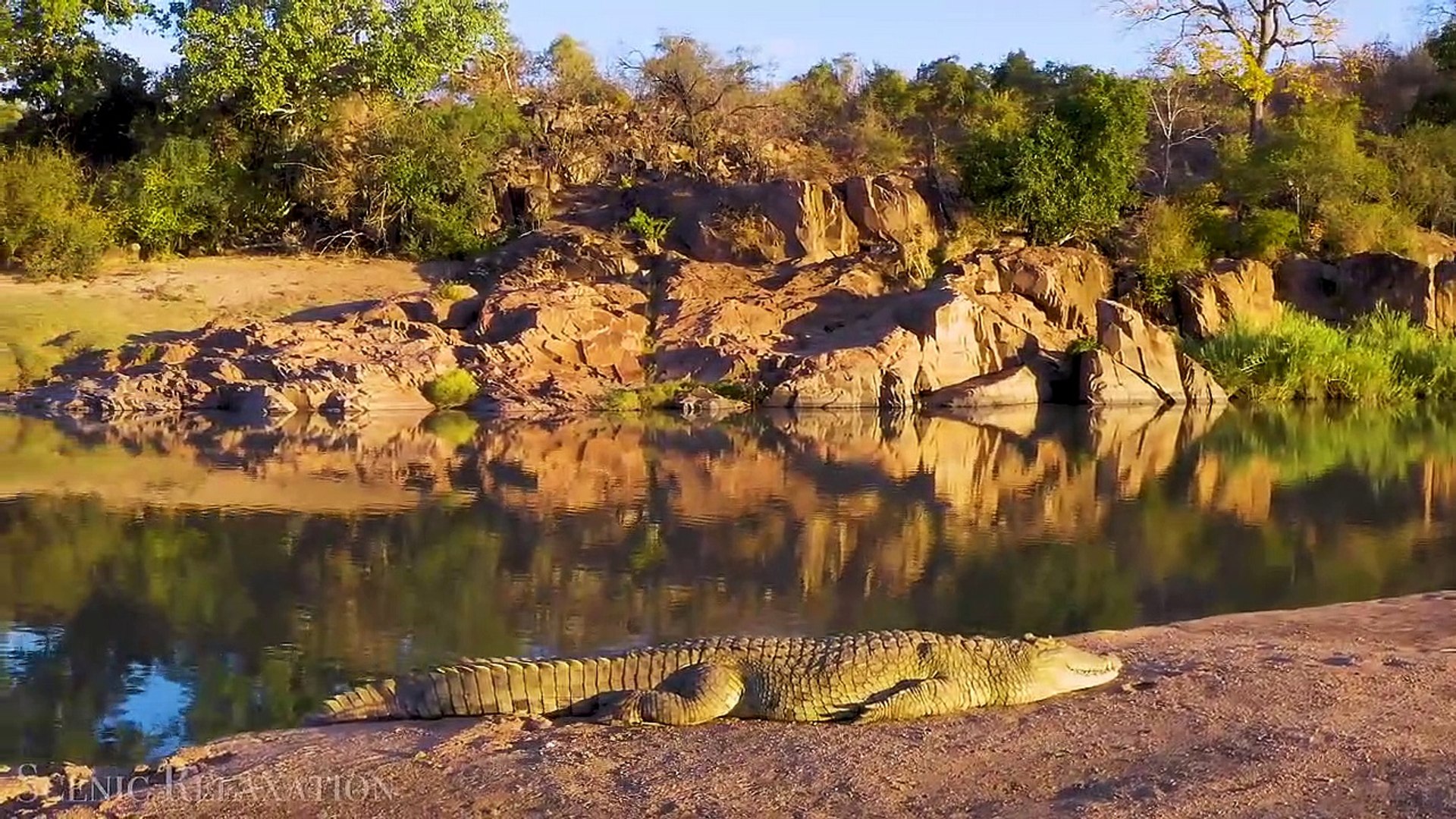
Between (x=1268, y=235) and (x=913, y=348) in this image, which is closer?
(x=913, y=348)

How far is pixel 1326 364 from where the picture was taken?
29016mm

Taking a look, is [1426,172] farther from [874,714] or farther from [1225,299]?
[874,714]


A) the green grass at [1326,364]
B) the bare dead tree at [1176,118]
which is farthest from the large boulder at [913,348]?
the bare dead tree at [1176,118]

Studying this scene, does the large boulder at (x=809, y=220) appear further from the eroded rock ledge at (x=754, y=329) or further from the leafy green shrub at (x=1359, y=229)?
the leafy green shrub at (x=1359, y=229)

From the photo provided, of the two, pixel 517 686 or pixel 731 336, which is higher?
pixel 731 336

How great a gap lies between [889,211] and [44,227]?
18.6m

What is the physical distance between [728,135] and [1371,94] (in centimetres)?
2164

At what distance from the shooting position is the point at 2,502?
14133 millimetres

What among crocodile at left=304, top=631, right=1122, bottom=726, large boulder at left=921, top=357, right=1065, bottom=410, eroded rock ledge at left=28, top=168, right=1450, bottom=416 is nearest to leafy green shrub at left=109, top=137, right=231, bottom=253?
eroded rock ledge at left=28, top=168, right=1450, bottom=416

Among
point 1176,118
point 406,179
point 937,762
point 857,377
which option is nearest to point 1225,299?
point 857,377

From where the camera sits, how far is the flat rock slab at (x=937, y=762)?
16.2 ft

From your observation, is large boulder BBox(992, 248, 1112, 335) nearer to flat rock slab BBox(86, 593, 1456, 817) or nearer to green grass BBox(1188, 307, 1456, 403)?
green grass BBox(1188, 307, 1456, 403)

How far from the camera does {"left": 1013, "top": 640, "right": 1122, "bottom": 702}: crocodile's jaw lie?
6.38 meters

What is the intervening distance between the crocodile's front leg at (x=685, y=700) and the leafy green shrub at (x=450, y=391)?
20596 millimetres
